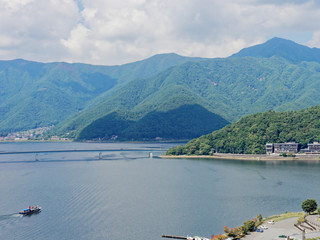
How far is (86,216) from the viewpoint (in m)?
47.0

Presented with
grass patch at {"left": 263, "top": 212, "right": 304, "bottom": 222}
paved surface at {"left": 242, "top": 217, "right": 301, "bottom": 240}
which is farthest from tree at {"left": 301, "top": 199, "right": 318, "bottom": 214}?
paved surface at {"left": 242, "top": 217, "right": 301, "bottom": 240}

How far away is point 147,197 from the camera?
5616 cm

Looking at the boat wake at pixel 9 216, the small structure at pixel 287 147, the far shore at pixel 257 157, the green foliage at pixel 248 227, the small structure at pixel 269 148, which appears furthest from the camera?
the small structure at pixel 269 148

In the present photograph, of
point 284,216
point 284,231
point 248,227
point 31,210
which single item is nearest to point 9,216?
Answer: point 31,210

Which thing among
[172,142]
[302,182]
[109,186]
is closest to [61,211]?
[109,186]

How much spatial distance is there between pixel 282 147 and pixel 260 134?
895 centimetres

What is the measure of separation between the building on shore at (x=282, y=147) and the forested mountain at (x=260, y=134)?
1472 mm

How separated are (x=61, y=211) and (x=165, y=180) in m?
22.8

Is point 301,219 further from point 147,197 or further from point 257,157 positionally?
point 257,157

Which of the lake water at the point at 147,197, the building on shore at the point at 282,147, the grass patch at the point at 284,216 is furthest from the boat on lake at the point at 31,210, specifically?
the building on shore at the point at 282,147

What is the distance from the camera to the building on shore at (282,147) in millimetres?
101625

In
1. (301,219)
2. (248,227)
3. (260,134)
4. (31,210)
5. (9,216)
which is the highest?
(260,134)

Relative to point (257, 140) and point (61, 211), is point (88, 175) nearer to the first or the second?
point (61, 211)

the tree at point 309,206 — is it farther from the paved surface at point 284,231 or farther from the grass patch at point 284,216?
the paved surface at point 284,231
